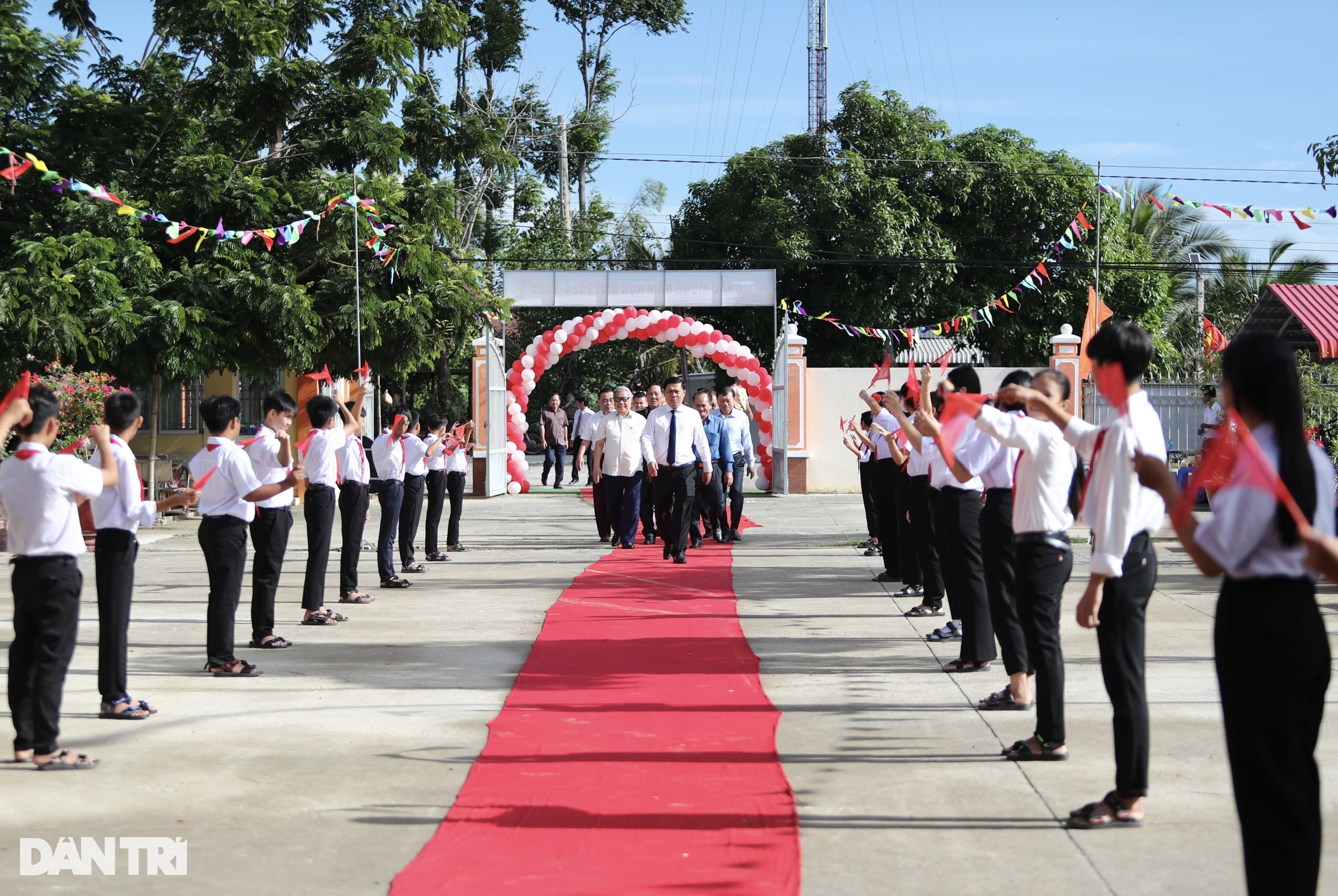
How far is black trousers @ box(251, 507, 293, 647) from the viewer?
27.2ft

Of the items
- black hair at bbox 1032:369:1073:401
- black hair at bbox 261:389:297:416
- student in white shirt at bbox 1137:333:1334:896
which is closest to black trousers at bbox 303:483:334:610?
black hair at bbox 261:389:297:416

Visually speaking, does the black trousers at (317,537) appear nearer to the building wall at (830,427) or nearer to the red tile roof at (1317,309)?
the building wall at (830,427)

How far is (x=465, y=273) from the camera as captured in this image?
66.5 ft

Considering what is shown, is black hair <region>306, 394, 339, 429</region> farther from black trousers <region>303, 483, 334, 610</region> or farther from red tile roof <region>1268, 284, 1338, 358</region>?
red tile roof <region>1268, 284, 1338, 358</region>

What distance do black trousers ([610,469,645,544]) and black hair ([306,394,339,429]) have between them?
545 centimetres

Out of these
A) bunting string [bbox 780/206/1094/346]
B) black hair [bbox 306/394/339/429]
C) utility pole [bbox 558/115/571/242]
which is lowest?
black hair [bbox 306/394/339/429]

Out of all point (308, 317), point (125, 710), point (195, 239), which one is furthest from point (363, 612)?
point (195, 239)

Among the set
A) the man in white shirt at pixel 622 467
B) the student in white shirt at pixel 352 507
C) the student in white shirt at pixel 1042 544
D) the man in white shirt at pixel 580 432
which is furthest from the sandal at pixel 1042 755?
the man in white shirt at pixel 580 432

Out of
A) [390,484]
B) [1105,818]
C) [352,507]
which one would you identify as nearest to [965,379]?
[1105,818]

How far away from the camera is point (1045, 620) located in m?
5.62

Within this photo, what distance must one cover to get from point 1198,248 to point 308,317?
27.4m

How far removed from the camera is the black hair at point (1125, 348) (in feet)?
15.7

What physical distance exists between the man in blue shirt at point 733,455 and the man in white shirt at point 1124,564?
9.81 m

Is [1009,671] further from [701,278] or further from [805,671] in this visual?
[701,278]
